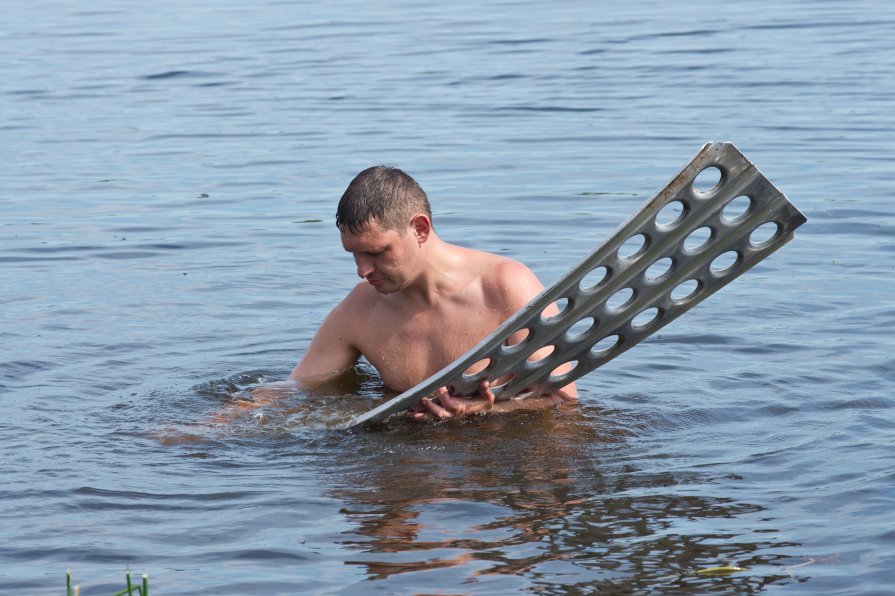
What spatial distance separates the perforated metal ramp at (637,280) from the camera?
199 inches

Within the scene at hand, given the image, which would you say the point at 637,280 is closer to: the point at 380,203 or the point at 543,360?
the point at 543,360

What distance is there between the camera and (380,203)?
5.75 metres

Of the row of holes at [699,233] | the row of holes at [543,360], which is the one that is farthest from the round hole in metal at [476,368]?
the row of holes at [699,233]

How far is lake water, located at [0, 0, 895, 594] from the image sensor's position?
4867 mm

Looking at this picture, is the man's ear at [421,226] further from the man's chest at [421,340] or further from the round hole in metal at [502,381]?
the round hole in metal at [502,381]

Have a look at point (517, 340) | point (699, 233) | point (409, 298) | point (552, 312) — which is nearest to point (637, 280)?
point (552, 312)

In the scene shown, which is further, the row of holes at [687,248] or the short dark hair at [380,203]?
the short dark hair at [380,203]

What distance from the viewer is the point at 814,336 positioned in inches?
301

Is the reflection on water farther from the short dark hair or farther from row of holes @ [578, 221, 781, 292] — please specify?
the short dark hair

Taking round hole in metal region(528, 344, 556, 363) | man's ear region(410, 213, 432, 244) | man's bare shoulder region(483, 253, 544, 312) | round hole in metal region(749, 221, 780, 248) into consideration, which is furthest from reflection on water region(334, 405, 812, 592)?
round hole in metal region(749, 221, 780, 248)

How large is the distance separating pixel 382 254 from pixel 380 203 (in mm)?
214

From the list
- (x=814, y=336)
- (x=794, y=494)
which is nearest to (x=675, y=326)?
(x=814, y=336)

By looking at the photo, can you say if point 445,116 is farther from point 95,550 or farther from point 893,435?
point 95,550

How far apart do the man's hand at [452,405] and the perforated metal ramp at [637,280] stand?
4 cm
